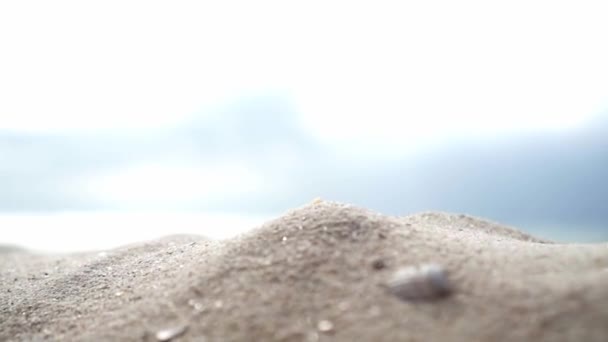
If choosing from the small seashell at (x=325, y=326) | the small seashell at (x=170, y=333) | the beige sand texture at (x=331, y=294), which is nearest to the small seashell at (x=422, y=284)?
the beige sand texture at (x=331, y=294)

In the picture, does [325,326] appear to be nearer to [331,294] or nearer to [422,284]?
[331,294]

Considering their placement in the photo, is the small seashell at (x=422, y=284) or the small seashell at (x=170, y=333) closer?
the small seashell at (x=422, y=284)

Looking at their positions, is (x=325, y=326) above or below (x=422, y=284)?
below

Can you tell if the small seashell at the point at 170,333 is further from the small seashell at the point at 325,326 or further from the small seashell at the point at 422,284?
the small seashell at the point at 422,284

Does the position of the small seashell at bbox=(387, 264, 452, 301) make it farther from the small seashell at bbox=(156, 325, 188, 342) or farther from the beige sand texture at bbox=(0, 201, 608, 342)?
the small seashell at bbox=(156, 325, 188, 342)

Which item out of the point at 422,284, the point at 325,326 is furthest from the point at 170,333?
the point at 422,284

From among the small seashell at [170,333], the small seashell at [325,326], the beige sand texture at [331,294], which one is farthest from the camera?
the small seashell at [170,333]
